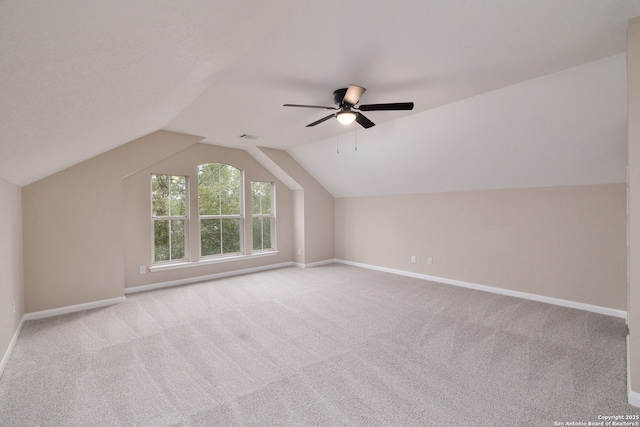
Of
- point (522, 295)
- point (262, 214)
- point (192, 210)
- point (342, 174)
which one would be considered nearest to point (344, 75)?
point (342, 174)

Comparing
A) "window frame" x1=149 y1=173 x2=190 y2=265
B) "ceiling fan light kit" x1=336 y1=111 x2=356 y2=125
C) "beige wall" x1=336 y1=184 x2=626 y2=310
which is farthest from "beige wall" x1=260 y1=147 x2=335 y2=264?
"ceiling fan light kit" x1=336 y1=111 x2=356 y2=125

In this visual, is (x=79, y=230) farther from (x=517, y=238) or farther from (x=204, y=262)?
(x=517, y=238)

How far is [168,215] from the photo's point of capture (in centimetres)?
515

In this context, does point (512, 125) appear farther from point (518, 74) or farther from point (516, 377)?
point (516, 377)

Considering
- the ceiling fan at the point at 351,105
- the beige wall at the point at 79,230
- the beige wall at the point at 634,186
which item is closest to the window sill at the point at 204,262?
the beige wall at the point at 79,230

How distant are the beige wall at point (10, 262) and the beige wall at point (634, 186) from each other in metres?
4.98

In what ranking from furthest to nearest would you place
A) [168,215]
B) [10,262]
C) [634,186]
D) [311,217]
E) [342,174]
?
[311,217] → [342,174] → [168,215] → [10,262] → [634,186]

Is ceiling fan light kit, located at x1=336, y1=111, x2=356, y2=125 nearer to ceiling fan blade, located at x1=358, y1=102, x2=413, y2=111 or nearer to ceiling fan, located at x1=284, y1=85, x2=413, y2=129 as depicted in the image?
ceiling fan, located at x1=284, y1=85, x2=413, y2=129

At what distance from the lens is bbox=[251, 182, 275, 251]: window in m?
6.41

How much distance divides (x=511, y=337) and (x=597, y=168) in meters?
2.37

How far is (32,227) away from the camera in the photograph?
362 cm

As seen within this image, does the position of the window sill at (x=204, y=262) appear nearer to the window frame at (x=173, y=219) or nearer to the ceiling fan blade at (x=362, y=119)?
the window frame at (x=173, y=219)

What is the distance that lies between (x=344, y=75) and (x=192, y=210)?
3.80m

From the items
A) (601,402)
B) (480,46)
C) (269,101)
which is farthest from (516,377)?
(269,101)
